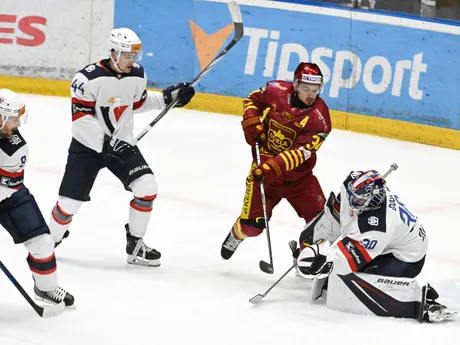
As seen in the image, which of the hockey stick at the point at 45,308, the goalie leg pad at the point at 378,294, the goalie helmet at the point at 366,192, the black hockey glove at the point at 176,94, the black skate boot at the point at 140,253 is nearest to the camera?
the hockey stick at the point at 45,308

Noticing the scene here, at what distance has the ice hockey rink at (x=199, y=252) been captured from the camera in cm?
451

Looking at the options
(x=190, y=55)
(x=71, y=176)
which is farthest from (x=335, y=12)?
(x=71, y=176)

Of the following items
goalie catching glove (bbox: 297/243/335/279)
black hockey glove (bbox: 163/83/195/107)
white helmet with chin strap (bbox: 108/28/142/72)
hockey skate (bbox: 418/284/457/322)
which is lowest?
hockey skate (bbox: 418/284/457/322)

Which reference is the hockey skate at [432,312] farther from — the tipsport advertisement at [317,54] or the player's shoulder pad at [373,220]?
the tipsport advertisement at [317,54]

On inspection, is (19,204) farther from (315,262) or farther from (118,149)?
(315,262)

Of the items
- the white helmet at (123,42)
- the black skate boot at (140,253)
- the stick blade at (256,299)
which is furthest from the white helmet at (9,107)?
the stick blade at (256,299)

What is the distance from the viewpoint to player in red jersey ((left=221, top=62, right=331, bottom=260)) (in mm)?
5145

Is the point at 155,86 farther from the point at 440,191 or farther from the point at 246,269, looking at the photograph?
the point at 246,269

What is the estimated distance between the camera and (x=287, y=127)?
5.28m

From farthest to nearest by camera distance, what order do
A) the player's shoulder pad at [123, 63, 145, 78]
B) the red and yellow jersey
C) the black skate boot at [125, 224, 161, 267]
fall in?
the black skate boot at [125, 224, 161, 267]
the player's shoulder pad at [123, 63, 145, 78]
the red and yellow jersey

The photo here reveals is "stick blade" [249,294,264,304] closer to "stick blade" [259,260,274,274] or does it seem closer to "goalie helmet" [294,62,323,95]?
"stick blade" [259,260,274,274]

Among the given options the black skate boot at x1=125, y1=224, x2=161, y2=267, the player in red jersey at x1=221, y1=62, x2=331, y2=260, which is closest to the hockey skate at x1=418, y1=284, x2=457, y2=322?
the player in red jersey at x1=221, y1=62, x2=331, y2=260

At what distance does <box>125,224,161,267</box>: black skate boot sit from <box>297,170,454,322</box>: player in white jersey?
0.99 m

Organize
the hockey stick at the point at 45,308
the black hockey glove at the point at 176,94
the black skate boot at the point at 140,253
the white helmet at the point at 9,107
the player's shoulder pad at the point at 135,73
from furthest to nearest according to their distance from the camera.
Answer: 1. the black hockey glove at the point at 176,94
2. the black skate boot at the point at 140,253
3. the player's shoulder pad at the point at 135,73
4. the hockey stick at the point at 45,308
5. the white helmet at the point at 9,107
